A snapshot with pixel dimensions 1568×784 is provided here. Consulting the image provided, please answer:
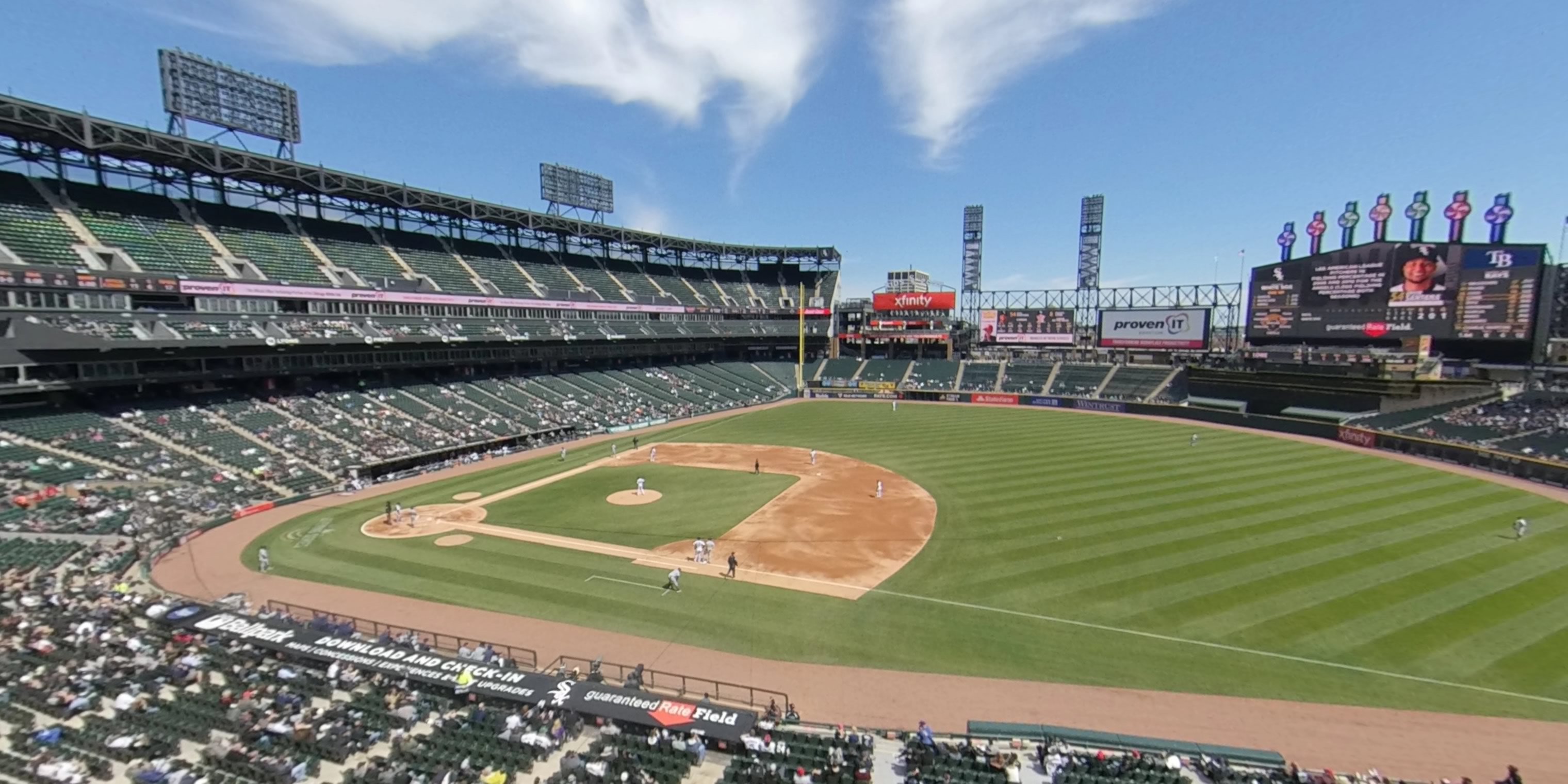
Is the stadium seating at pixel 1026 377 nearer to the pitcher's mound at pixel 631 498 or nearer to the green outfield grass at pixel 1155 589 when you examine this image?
the green outfield grass at pixel 1155 589

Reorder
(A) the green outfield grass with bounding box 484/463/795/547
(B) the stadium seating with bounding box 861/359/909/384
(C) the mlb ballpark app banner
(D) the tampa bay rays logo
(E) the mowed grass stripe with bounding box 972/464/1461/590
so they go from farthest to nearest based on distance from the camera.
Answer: (B) the stadium seating with bounding box 861/359/909/384, (A) the green outfield grass with bounding box 484/463/795/547, (E) the mowed grass stripe with bounding box 972/464/1461/590, (D) the tampa bay rays logo, (C) the mlb ballpark app banner

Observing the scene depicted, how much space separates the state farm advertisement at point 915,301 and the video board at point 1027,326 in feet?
16.0

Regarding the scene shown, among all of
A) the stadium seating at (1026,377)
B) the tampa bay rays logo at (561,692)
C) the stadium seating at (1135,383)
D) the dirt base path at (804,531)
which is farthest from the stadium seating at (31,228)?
the stadium seating at (1135,383)

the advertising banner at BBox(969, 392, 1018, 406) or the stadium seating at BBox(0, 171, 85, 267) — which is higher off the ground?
the stadium seating at BBox(0, 171, 85, 267)

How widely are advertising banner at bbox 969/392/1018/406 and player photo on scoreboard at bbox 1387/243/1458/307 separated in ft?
106

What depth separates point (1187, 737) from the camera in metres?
13.7

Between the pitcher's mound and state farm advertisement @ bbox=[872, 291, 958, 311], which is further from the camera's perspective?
state farm advertisement @ bbox=[872, 291, 958, 311]

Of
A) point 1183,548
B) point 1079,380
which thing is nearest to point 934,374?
point 1079,380

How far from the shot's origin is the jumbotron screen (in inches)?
1764

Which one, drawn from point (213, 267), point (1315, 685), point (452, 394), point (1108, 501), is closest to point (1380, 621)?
point (1315, 685)

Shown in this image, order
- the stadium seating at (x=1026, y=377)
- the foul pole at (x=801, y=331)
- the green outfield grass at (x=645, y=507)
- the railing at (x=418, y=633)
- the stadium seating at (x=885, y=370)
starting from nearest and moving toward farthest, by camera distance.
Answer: the railing at (x=418, y=633) → the green outfield grass at (x=645, y=507) → the stadium seating at (x=1026, y=377) → the stadium seating at (x=885, y=370) → the foul pole at (x=801, y=331)

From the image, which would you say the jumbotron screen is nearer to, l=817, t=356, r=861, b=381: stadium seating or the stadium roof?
l=817, t=356, r=861, b=381: stadium seating

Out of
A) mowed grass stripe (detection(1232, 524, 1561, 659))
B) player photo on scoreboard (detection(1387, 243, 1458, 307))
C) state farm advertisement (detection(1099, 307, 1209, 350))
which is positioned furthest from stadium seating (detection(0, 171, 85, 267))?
player photo on scoreboard (detection(1387, 243, 1458, 307))

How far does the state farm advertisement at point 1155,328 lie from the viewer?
6825cm
